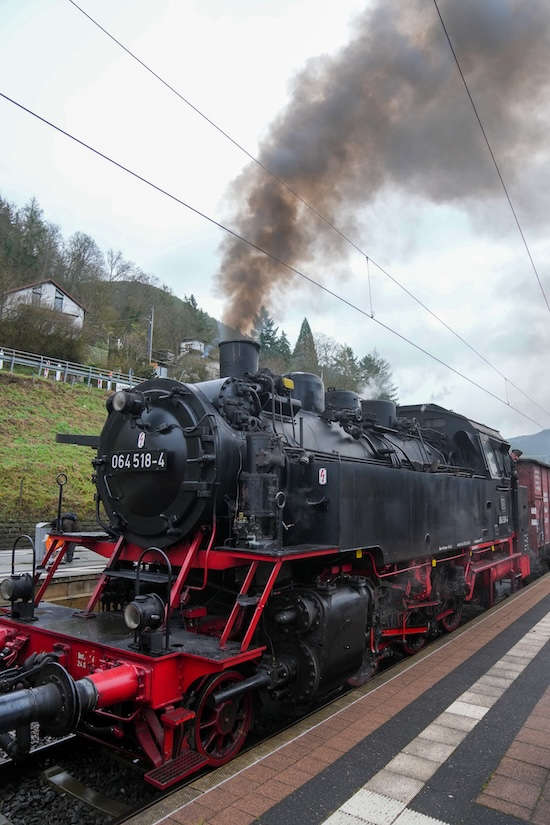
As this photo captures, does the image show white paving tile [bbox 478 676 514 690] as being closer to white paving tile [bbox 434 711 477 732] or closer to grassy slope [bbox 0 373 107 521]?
white paving tile [bbox 434 711 477 732]

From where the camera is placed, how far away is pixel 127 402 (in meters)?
5.07

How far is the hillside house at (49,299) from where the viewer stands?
34031 mm

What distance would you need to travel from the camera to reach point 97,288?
45.8 meters

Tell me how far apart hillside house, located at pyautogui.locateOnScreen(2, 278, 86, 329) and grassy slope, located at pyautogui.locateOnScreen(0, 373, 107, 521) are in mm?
8069

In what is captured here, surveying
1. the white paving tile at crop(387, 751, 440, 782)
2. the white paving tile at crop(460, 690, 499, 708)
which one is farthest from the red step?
the white paving tile at crop(460, 690, 499, 708)

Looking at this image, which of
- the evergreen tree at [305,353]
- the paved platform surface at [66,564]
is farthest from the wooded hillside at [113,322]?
the paved platform surface at [66,564]

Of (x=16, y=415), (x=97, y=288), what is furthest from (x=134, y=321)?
(x=16, y=415)

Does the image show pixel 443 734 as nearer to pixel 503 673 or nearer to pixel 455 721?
pixel 455 721

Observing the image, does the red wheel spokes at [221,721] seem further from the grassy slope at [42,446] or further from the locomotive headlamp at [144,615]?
the grassy slope at [42,446]

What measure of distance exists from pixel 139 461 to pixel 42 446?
18584 millimetres

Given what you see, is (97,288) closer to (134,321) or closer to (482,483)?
(134,321)

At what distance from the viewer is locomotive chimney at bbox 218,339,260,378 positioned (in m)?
5.73

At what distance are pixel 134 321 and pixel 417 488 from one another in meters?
40.3

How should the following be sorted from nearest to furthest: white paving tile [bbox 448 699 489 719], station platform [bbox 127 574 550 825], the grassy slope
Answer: station platform [bbox 127 574 550 825], white paving tile [bbox 448 699 489 719], the grassy slope
